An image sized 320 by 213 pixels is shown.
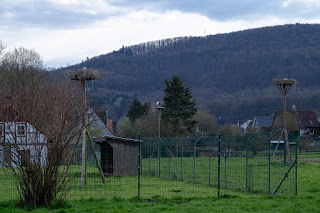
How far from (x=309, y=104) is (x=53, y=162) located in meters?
109

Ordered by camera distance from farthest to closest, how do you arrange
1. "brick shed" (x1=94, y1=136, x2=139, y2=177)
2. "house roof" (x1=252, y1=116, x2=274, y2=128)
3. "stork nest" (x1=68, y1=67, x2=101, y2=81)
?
"house roof" (x1=252, y1=116, x2=274, y2=128) < "brick shed" (x1=94, y1=136, x2=139, y2=177) < "stork nest" (x1=68, y1=67, x2=101, y2=81)

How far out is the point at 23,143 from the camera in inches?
425

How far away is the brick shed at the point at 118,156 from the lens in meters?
22.2

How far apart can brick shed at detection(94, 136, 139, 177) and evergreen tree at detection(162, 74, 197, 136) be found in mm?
24424

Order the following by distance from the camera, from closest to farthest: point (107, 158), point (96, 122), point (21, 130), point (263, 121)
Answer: point (21, 130)
point (107, 158)
point (96, 122)
point (263, 121)

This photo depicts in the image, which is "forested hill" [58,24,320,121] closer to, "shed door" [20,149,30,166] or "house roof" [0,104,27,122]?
"house roof" [0,104,27,122]

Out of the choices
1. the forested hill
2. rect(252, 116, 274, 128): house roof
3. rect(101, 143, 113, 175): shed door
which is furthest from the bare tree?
the forested hill

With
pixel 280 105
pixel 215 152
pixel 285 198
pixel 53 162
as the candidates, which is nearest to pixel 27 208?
pixel 53 162

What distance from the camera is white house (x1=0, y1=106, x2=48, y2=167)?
10.7 metres

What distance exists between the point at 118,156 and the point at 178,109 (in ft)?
87.5

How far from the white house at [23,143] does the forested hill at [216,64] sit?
127 metres

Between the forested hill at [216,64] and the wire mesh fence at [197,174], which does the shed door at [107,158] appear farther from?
the forested hill at [216,64]

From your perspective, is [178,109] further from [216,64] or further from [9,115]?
[216,64]

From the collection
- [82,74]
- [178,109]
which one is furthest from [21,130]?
[178,109]
